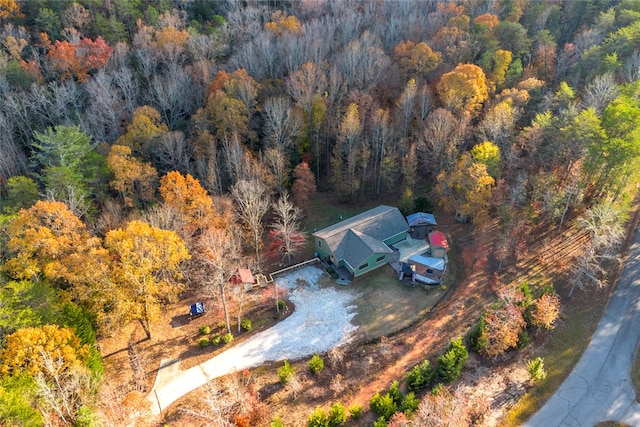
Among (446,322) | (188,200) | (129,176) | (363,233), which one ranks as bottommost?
(446,322)

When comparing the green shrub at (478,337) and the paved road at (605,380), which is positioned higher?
the green shrub at (478,337)

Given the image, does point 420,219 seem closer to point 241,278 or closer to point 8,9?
point 241,278

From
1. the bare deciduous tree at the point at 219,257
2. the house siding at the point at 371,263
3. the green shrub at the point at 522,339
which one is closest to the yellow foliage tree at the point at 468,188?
the house siding at the point at 371,263

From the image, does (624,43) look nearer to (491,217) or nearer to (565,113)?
(565,113)

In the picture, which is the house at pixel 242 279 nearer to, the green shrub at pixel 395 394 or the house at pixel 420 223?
the green shrub at pixel 395 394

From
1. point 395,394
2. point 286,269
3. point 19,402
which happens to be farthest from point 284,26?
point 19,402

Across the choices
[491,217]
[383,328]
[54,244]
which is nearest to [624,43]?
[491,217]

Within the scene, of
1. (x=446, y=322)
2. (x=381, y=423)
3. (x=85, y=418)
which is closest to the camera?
(x=85, y=418)
